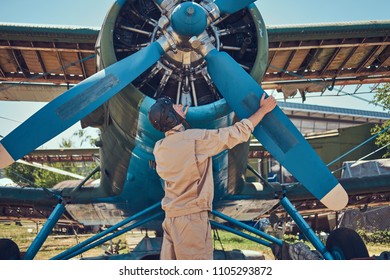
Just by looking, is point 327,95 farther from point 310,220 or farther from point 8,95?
point 310,220

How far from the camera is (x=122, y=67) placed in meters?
4.36

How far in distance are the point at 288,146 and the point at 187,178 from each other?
4.97 ft

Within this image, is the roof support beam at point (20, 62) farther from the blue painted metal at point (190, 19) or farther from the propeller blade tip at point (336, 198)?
the propeller blade tip at point (336, 198)

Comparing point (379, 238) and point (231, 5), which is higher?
point (231, 5)

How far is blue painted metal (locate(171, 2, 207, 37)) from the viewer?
403cm

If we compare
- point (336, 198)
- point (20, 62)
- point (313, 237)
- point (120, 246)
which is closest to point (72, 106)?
point (336, 198)

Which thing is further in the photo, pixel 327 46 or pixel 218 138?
pixel 327 46

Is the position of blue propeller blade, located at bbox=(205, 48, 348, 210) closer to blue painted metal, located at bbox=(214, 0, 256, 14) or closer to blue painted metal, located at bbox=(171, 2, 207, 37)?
blue painted metal, located at bbox=(171, 2, 207, 37)

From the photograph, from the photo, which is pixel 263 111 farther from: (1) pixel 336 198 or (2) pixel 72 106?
(2) pixel 72 106

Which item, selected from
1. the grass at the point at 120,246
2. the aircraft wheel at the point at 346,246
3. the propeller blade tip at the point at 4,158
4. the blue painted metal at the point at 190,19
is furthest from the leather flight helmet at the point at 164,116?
the grass at the point at 120,246

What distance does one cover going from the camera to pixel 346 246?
196 inches

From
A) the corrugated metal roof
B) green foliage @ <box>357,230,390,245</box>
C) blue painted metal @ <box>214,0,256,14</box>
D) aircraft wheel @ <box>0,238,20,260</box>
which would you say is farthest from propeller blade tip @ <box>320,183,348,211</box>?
the corrugated metal roof

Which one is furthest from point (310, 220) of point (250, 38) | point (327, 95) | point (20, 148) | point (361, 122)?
point (20, 148)
